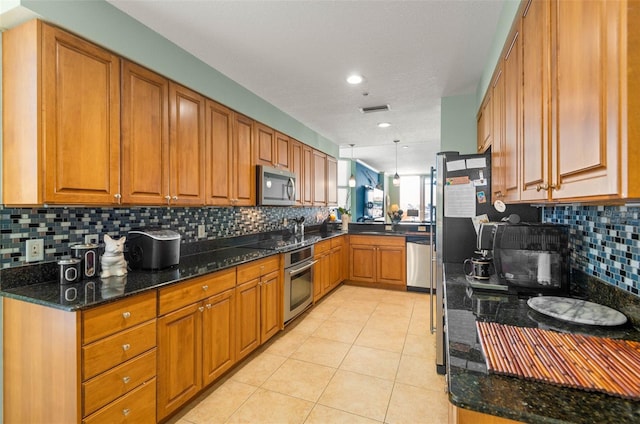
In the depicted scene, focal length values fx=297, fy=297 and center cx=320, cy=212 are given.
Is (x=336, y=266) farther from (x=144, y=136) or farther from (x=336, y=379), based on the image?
(x=144, y=136)

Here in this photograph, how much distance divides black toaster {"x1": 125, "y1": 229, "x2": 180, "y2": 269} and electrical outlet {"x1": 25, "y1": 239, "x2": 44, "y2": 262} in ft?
1.49

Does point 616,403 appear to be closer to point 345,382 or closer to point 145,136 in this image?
point 345,382

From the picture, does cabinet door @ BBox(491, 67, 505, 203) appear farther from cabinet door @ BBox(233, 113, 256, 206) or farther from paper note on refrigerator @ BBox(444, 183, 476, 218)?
cabinet door @ BBox(233, 113, 256, 206)

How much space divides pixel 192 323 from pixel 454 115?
3.30 metres

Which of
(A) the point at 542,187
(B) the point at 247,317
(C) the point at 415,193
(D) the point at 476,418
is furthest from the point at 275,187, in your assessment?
(C) the point at 415,193

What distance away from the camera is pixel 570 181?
87 cm

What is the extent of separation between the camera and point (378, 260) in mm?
4871

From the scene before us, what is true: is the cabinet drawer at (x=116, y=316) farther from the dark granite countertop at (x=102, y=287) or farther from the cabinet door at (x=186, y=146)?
the cabinet door at (x=186, y=146)

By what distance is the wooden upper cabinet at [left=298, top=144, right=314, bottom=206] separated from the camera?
13.9 feet

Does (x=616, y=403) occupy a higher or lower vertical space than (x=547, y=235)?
lower

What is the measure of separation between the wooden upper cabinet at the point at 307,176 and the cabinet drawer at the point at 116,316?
2.72 m

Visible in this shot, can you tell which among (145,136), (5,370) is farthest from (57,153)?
(5,370)

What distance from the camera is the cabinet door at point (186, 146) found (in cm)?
224

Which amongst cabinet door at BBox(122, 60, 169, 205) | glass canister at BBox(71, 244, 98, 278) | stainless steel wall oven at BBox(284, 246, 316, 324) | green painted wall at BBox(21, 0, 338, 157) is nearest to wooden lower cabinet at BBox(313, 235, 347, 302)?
stainless steel wall oven at BBox(284, 246, 316, 324)
